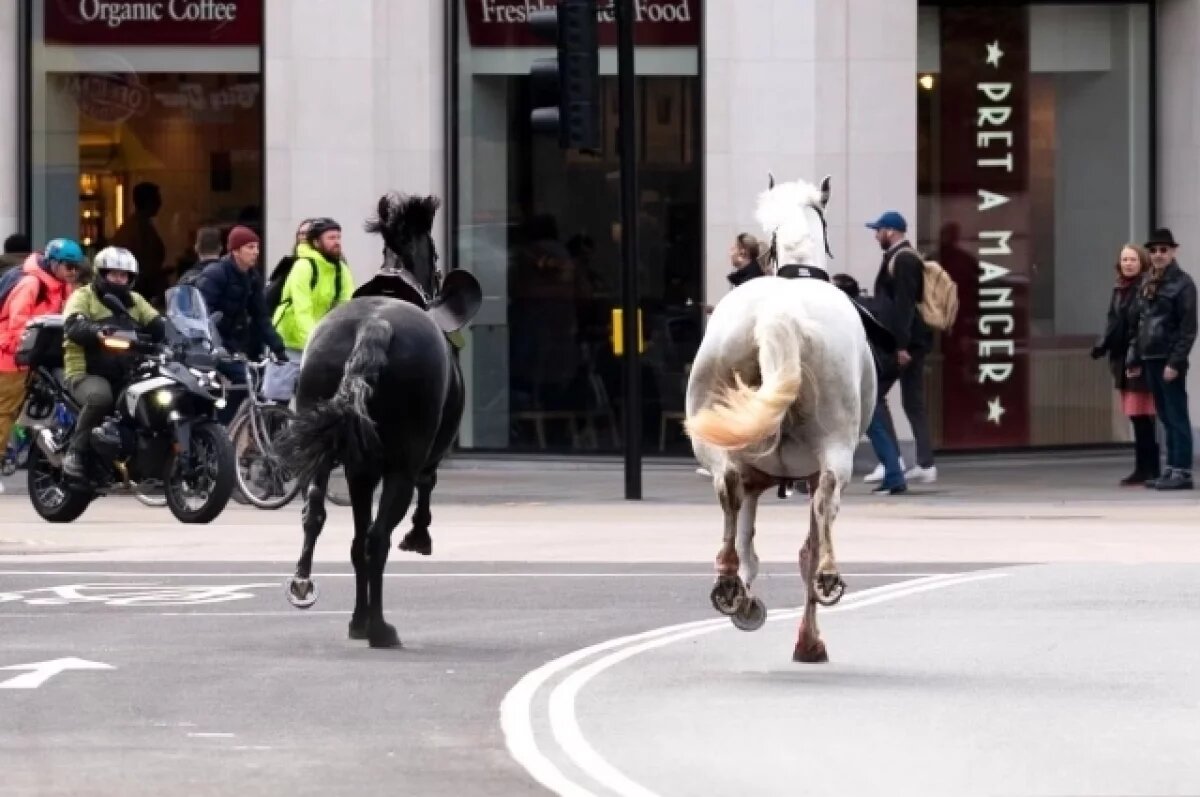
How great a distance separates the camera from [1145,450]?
72.8 feet

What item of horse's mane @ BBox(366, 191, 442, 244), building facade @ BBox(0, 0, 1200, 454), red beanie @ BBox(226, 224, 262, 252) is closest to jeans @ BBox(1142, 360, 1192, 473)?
building facade @ BBox(0, 0, 1200, 454)

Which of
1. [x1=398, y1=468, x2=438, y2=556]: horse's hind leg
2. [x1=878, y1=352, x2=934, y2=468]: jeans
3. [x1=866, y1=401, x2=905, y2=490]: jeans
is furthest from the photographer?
[x1=878, y1=352, x2=934, y2=468]: jeans

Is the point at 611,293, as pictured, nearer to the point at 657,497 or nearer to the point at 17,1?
the point at 657,497

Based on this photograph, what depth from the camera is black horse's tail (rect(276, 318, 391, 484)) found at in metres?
11.7

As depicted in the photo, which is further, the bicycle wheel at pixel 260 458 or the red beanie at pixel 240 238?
the red beanie at pixel 240 238

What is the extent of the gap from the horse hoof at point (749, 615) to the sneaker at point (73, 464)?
837 centimetres

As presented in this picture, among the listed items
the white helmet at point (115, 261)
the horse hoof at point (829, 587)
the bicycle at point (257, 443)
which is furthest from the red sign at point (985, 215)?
the horse hoof at point (829, 587)

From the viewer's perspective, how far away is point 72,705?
10.2 m

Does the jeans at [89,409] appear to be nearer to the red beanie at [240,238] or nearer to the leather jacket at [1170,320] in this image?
the red beanie at [240,238]

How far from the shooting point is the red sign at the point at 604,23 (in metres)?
23.7

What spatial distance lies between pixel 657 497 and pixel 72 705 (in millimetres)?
11045

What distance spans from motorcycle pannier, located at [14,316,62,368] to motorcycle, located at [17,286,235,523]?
15 centimetres

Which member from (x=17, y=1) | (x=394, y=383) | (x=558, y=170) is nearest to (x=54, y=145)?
(x=17, y=1)

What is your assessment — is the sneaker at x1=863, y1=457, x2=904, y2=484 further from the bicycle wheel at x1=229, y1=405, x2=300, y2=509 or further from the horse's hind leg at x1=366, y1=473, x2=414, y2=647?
the horse's hind leg at x1=366, y1=473, x2=414, y2=647
